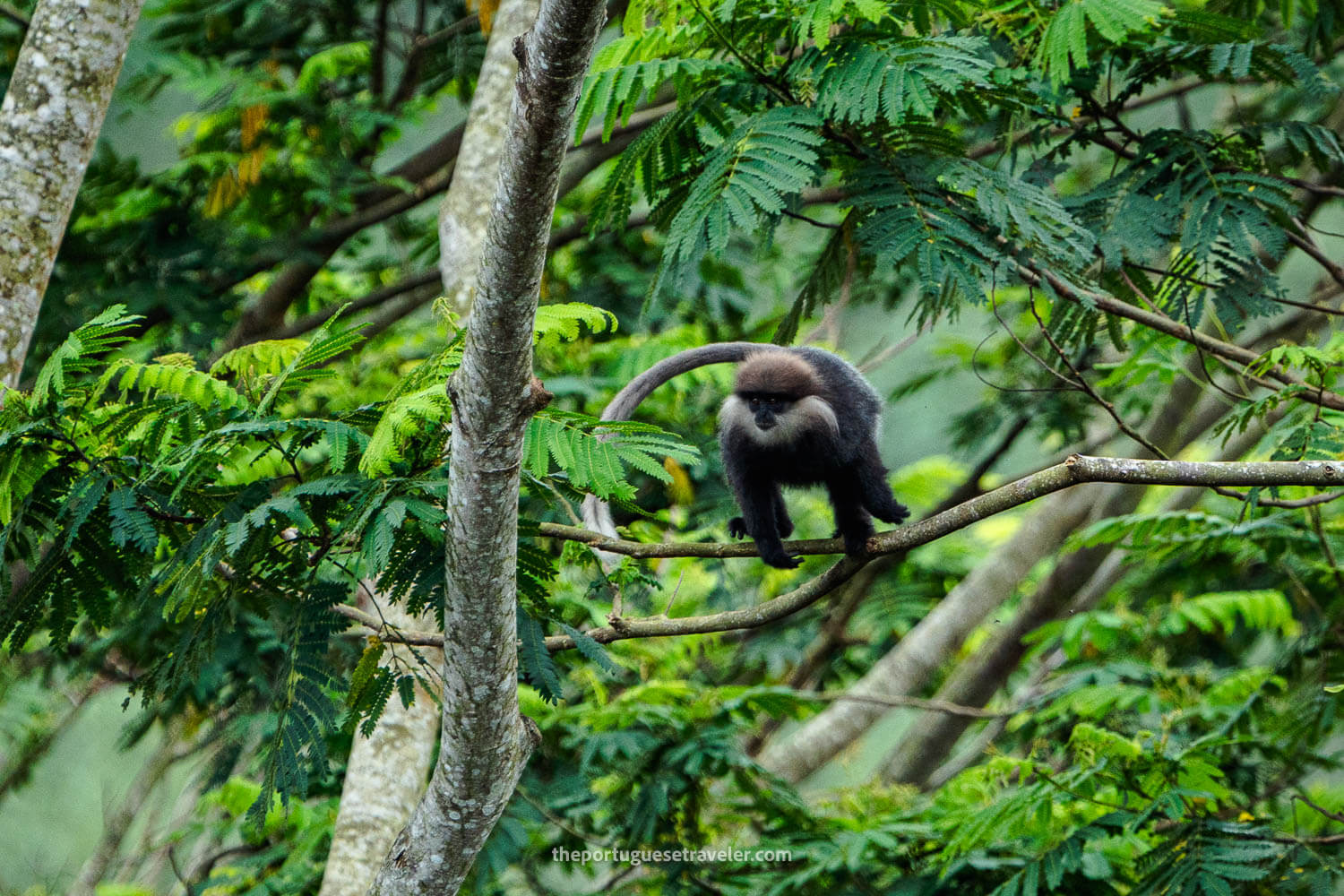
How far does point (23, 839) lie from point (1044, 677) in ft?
54.3

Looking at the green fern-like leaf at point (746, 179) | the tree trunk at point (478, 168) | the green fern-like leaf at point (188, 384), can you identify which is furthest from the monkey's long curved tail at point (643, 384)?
the tree trunk at point (478, 168)

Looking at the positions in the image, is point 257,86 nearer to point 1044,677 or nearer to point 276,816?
point 276,816

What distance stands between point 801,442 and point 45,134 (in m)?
3.06

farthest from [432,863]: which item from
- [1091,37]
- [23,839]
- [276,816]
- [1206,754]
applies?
[23,839]

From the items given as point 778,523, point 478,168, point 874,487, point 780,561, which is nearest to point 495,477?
point 780,561

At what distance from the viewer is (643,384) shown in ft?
13.9

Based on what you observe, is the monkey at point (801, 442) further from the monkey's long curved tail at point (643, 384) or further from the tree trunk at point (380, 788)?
the tree trunk at point (380, 788)

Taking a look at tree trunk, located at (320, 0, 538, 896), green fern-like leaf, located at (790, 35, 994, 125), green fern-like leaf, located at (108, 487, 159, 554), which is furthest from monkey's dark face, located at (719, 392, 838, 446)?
green fern-like leaf, located at (108, 487, 159, 554)

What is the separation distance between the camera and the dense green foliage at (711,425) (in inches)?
A: 140

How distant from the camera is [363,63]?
774 cm

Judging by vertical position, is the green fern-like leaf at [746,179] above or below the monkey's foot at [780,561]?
above

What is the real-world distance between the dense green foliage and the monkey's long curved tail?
0.10 metres

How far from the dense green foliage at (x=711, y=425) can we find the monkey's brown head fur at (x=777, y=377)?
17.3 inches

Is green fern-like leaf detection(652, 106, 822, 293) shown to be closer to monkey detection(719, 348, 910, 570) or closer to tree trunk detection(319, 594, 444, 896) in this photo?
monkey detection(719, 348, 910, 570)
